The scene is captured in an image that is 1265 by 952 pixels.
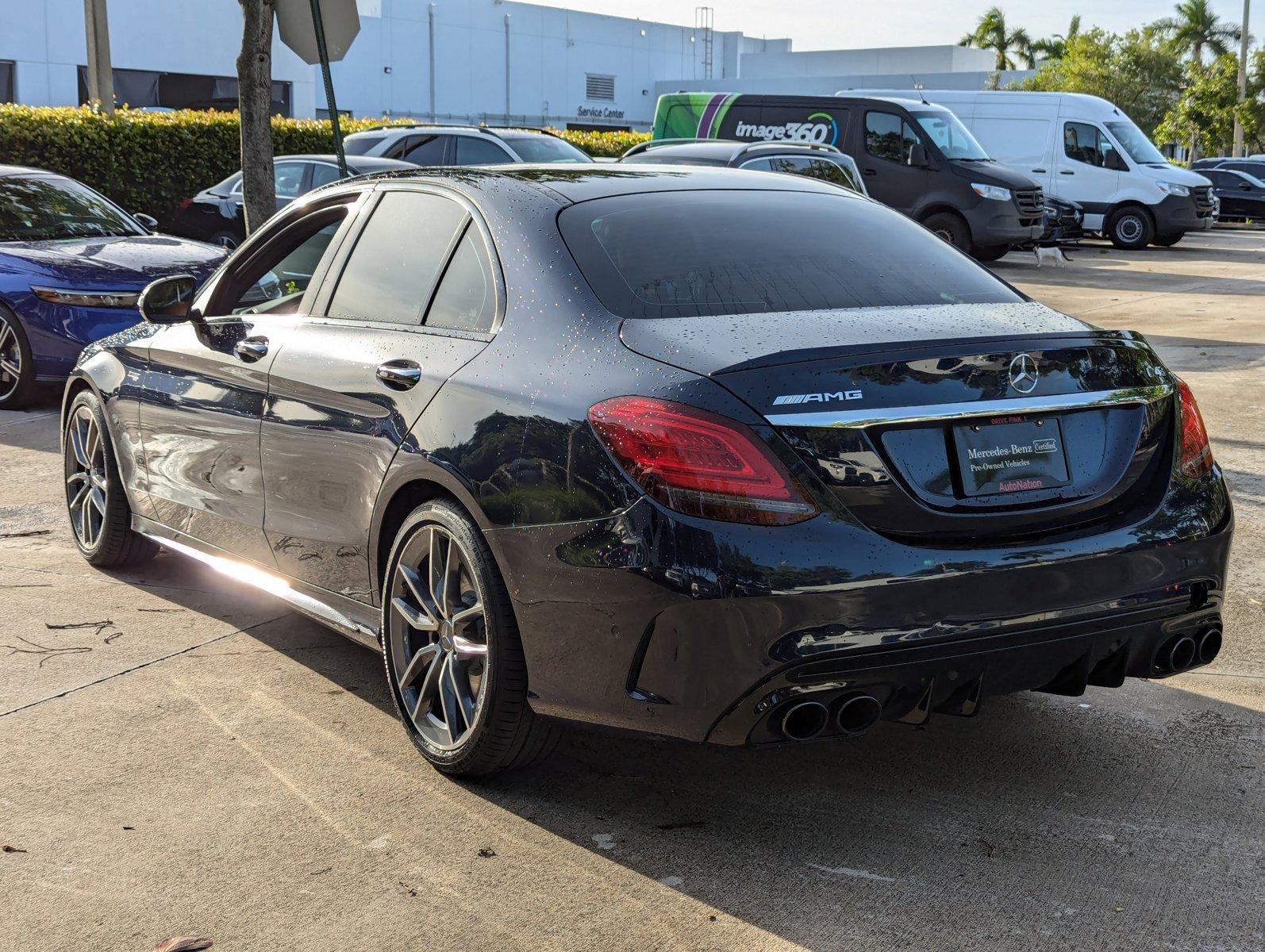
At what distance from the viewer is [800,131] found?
77.3 feet

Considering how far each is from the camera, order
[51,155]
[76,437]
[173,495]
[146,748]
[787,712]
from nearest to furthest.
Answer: [787,712], [146,748], [173,495], [76,437], [51,155]

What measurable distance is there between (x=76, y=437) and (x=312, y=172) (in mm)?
11010

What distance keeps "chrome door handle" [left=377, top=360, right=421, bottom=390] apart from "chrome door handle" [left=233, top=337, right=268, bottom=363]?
781 mm

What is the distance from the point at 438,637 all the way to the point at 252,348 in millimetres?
1390

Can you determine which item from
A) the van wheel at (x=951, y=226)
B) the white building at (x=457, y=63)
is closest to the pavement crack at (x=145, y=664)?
the van wheel at (x=951, y=226)

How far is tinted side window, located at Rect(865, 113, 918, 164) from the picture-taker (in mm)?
22172

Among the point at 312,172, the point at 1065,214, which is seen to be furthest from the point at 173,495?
the point at 1065,214

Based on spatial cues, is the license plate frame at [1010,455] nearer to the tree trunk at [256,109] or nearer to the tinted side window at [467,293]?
the tinted side window at [467,293]

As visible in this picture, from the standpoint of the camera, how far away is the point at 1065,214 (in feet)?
83.1

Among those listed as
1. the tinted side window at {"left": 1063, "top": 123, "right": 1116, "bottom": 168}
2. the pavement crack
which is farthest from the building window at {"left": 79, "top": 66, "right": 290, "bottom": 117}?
the pavement crack

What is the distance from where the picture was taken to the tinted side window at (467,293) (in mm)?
4035

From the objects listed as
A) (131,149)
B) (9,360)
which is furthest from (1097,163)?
(9,360)

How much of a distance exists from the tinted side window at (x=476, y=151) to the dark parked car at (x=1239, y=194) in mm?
23220

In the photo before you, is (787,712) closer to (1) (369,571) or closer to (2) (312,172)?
(1) (369,571)
